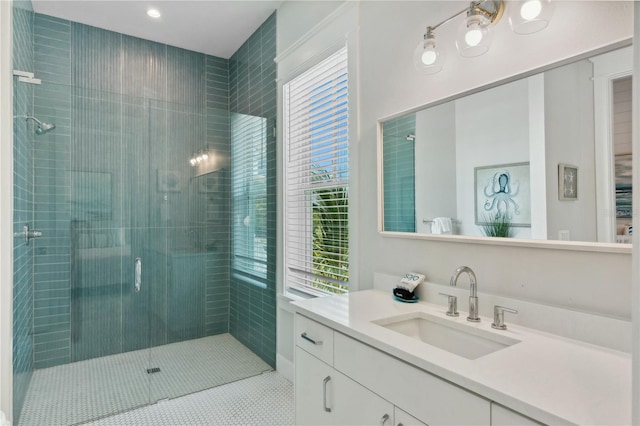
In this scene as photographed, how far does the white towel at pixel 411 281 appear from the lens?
147 cm

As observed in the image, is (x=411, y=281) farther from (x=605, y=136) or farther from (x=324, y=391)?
(x=605, y=136)

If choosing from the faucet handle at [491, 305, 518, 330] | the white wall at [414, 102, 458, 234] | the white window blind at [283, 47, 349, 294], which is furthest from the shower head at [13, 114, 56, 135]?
the faucet handle at [491, 305, 518, 330]

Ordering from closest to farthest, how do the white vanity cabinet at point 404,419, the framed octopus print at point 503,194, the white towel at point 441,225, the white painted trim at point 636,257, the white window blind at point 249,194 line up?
the white painted trim at point 636,257, the white vanity cabinet at point 404,419, the framed octopus print at point 503,194, the white towel at point 441,225, the white window blind at point 249,194

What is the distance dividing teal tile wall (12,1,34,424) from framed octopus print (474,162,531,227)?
239 centimetres

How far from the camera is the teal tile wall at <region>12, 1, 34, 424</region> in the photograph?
195cm

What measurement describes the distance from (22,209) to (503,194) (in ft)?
8.56

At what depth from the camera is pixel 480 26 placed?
4.11 feet

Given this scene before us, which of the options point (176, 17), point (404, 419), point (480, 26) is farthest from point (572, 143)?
point (176, 17)

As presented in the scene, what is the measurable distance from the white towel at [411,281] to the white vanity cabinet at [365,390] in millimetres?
410

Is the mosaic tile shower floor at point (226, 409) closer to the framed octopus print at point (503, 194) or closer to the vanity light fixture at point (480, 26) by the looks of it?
the framed octopus print at point (503, 194)

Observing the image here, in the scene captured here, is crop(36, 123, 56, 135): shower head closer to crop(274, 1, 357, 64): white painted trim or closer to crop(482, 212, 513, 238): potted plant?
crop(274, 1, 357, 64): white painted trim

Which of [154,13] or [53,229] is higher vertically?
[154,13]

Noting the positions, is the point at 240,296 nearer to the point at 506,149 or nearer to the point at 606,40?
the point at 506,149

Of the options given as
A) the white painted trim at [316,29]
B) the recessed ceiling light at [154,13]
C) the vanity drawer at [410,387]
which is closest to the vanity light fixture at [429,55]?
the white painted trim at [316,29]
